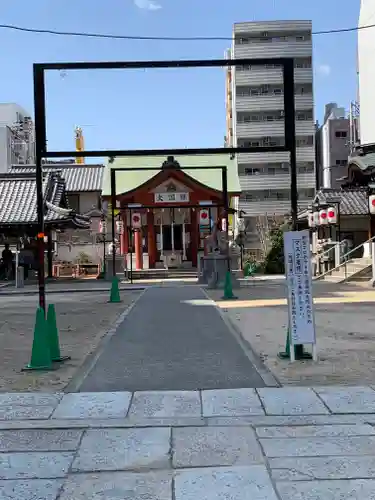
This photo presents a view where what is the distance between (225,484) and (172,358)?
445 centimetres

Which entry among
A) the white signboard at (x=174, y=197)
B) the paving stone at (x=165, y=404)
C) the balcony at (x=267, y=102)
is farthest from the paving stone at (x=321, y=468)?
the balcony at (x=267, y=102)

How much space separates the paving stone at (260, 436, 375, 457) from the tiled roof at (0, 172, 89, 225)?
2636cm

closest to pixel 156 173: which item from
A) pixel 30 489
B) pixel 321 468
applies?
pixel 321 468

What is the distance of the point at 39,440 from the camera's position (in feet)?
17.0

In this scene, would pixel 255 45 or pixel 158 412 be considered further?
pixel 255 45

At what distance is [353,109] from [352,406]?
4183 centimetres

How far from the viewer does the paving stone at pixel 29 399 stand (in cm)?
629

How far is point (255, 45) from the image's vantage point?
179 ft

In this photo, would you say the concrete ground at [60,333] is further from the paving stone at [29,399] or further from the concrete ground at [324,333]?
the concrete ground at [324,333]

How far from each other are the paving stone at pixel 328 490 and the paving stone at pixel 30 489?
155 cm

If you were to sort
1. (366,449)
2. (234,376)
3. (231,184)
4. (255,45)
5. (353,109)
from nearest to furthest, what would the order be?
(366,449), (234,376), (231,184), (353,109), (255,45)

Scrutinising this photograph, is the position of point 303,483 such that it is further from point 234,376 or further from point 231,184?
point 231,184

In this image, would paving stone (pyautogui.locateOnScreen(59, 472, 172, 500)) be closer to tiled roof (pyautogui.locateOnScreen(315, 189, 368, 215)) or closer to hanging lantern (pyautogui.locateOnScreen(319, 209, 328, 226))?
hanging lantern (pyautogui.locateOnScreen(319, 209, 328, 226))

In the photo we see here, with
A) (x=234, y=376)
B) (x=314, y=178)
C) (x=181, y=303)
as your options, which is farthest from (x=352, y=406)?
(x=314, y=178)
